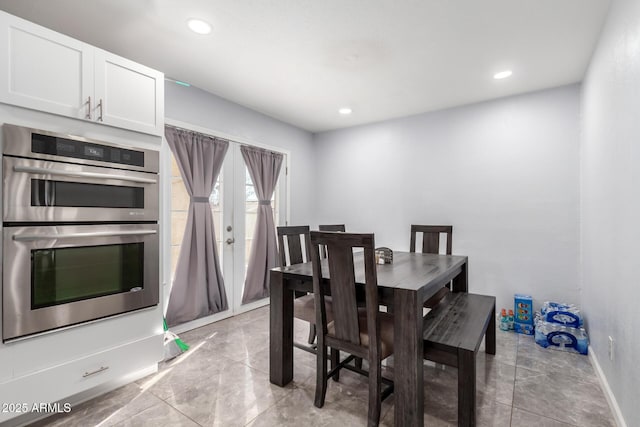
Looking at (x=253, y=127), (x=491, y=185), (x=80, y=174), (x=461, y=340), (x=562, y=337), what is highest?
(x=253, y=127)

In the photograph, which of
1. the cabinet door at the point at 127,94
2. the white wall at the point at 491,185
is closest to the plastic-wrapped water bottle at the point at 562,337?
the white wall at the point at 491,185

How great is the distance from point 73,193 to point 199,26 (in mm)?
1434

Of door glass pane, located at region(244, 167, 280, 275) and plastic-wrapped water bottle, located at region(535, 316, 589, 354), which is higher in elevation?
door glass pane, located at region(244, 167, 280, 275)

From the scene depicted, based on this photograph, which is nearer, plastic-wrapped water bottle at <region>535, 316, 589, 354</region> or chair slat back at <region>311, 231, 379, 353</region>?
chair slat back at <region>311, 231, 379, 353</region>

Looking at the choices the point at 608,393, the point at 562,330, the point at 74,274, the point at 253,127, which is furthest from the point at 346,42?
the point at 562,330

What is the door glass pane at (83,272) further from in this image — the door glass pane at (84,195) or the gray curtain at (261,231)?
the gray curtain at (261,231)

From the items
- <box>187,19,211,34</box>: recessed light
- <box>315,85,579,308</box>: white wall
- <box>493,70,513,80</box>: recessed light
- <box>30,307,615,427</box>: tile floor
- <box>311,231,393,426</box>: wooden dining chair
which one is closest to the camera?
<box>311,231,393,426</box>: wooden dining chair

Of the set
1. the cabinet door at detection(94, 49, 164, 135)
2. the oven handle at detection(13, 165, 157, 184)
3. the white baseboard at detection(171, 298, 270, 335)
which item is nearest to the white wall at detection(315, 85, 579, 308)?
the white baseboard at detection(171, 298, 270, 335)

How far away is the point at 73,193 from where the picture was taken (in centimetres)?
180

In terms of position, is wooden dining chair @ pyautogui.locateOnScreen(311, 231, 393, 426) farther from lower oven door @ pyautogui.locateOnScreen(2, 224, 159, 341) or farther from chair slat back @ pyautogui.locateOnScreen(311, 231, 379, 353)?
lower oven door @ pyautogui.locateOnScreen(2, 224, 159, 341)

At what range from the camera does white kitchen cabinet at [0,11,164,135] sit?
1598 mm

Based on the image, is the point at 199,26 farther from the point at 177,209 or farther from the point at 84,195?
the point at 177,209

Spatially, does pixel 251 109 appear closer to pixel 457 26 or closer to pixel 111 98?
pixel 111 98

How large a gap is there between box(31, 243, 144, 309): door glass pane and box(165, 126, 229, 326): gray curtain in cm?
100
